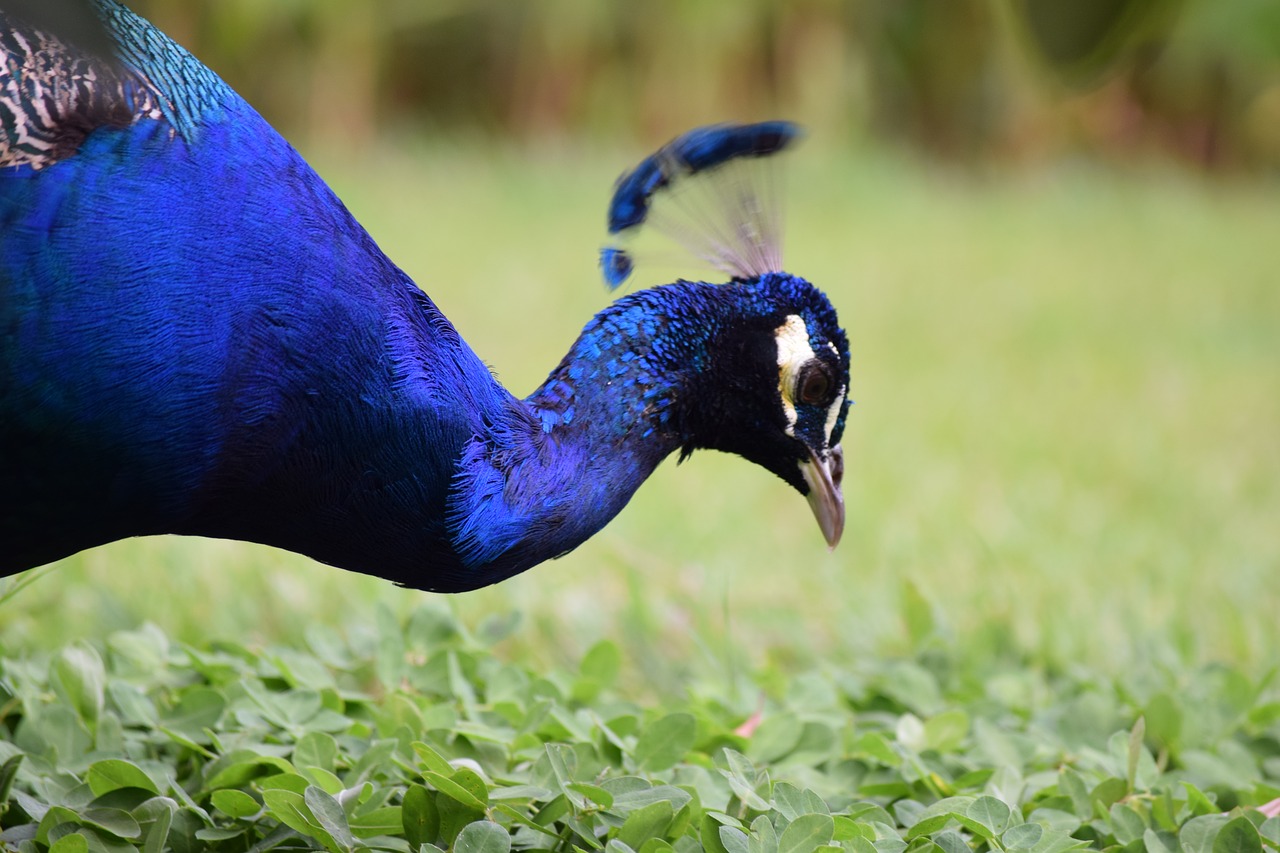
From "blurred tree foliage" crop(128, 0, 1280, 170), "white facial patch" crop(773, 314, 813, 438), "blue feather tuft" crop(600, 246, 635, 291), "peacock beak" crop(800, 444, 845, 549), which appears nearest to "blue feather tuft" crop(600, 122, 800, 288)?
"blue feather tuft" crop(600, 246, 635, 291)

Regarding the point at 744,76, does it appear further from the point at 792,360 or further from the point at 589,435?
the point at 589,435

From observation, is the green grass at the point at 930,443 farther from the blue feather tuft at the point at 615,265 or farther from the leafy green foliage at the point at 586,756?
the blue feather tuft at the point at 615,265

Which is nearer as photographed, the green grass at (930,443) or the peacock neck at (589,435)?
the peacock neck at (589,435)

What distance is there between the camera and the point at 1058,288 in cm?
641

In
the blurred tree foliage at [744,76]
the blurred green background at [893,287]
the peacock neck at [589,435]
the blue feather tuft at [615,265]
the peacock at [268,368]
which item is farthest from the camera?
the blurred tree foliage at [744,76]

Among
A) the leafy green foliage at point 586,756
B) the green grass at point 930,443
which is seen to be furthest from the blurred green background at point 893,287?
the leafy green foliage at point 586,756

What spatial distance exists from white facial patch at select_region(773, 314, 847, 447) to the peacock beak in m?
0.05

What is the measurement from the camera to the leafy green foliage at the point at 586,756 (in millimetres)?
1777

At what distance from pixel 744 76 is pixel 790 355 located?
7130mm

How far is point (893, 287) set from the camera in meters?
6.24

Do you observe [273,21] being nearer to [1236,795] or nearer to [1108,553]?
[1108,553]

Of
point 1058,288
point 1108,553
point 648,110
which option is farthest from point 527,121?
point 1108,553

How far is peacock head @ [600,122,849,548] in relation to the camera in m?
1.94

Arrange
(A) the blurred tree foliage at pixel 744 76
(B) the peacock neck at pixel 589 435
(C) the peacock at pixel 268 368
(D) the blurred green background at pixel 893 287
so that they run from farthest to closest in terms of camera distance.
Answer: (A) the blurred tree foliage at pixel 744 76 < (D) the blurred green background at pixel 893 287 < (B) the peacock neck at pixel 589 435 < (C) the peacock at pixel 268 368
